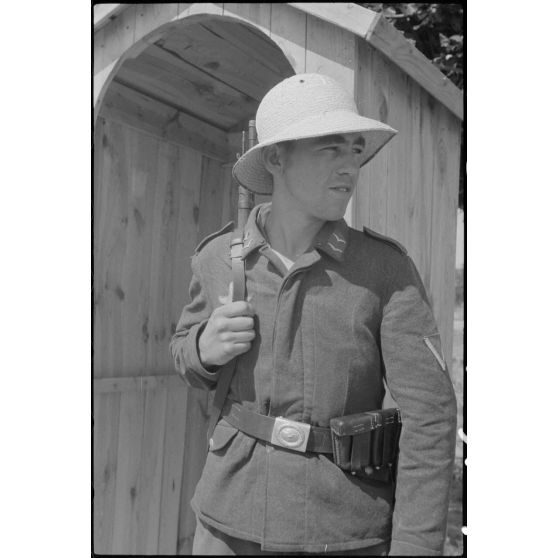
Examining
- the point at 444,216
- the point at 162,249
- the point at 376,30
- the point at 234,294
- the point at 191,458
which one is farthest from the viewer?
the point at 191,458

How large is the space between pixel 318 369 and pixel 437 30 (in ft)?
5.81

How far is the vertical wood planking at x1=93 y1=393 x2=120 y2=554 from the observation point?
2.91m

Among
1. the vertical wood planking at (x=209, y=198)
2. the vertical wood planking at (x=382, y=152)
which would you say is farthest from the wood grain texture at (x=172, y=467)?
the vertical wood planking at (x=382, y=152)

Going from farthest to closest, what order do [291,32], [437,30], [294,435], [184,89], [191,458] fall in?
[191,458]
[184,89]
[437,30]
[291,32]
[294,435]

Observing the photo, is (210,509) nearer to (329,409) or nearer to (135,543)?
(329,409)

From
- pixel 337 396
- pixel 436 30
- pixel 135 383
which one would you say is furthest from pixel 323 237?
pixel 135 383

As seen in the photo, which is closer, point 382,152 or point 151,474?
point 382,152

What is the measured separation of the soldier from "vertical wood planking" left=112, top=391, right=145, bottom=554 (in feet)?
4.66

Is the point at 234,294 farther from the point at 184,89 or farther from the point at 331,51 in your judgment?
the point at 184,89

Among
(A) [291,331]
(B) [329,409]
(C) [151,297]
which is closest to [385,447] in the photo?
(B) [329,409]

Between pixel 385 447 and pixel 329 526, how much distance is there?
213 mm

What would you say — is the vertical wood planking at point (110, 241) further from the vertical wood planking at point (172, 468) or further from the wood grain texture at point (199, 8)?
the wood grain texture at point (199, 8)

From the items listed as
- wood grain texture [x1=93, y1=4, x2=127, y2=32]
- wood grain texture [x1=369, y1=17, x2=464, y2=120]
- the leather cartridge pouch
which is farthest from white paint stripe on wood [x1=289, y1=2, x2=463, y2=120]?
the leather cartridge pouch

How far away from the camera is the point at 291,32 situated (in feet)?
6.79
